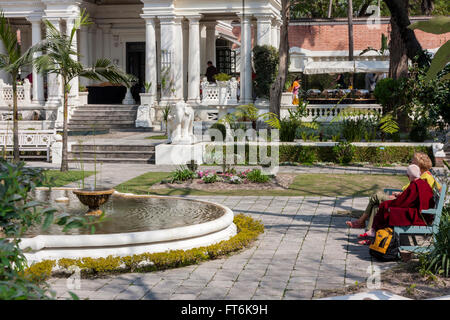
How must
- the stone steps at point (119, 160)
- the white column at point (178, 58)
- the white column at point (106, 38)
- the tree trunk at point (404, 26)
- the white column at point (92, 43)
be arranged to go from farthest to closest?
the white column at point (106, 38) < the white column at point (92, 43) < the white column at point (178, 58) < the stone steps at point (119, 160) < the tree trunk at point (404, 26)

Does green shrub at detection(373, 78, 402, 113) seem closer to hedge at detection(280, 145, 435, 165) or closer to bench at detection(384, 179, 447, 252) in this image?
hedge at detection(280, 145, 435, 165)

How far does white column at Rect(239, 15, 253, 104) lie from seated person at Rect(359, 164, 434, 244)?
58.4 ft

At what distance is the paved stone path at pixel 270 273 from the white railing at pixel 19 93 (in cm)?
1872

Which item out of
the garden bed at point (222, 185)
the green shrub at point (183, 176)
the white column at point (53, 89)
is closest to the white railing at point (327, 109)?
the white column at point (53, 89)

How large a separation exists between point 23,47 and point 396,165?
19.6m

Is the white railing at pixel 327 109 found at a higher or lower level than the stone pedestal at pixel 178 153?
higher

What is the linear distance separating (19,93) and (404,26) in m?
16.2

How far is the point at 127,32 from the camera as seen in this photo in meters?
31.0

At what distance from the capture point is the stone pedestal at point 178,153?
18688 mm

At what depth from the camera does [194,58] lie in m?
27.2

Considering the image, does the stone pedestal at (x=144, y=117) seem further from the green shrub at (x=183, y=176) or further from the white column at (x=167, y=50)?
the green shrub at (x=183, y=176)

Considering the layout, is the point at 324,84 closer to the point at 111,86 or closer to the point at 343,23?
the point at 343,23

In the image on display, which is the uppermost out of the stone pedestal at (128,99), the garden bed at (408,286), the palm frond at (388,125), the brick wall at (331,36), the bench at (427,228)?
the brick wall at (331,36)

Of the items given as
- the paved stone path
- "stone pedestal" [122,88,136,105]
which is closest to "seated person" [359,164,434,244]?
the paved stone path
